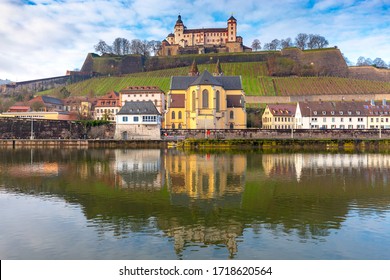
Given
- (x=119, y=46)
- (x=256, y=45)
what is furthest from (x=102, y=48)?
(x=256, y=45)

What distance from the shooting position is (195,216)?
41.4 feet

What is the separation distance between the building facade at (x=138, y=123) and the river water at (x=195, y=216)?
113 ft

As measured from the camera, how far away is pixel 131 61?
4749 inches

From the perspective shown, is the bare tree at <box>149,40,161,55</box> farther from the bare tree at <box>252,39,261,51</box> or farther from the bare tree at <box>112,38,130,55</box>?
the bare tree at <box>252,39,261,51</box>

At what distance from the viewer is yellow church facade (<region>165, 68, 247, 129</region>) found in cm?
6250

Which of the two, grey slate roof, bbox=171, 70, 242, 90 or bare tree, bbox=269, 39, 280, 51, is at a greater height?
bare tree, bbox=269, 39, 280, 51

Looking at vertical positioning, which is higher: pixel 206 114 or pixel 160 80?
pixel 160 80

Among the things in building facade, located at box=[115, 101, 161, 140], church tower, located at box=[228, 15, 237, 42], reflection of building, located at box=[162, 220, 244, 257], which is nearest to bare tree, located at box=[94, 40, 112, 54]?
church tower, located at box=[228, 15, 237, 42]

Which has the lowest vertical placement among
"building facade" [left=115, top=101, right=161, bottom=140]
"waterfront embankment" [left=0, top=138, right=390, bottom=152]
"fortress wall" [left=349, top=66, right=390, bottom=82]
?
"waterfront embankment" [left=0, top=138, right=390, bottom=152]

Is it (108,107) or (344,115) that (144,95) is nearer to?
(108,107)

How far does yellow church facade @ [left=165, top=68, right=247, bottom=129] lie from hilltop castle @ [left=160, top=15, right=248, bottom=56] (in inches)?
2429

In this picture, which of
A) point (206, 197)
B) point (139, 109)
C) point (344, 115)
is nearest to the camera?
point (206, 197)

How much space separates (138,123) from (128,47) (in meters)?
88.6

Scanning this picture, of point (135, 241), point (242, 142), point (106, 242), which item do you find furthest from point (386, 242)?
point (242, 142)
